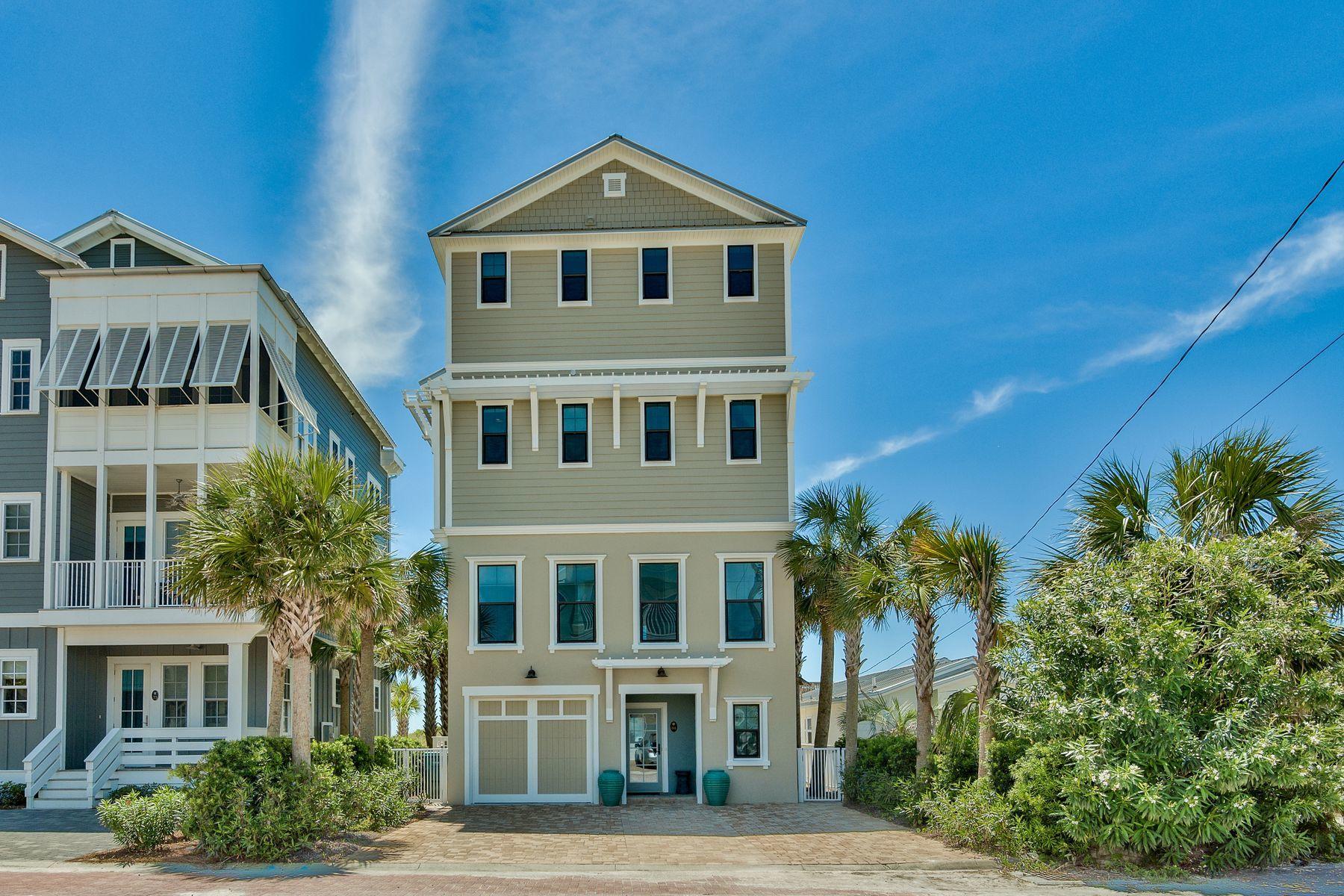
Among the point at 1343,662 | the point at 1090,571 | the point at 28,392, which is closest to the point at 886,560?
the point at 1090,571

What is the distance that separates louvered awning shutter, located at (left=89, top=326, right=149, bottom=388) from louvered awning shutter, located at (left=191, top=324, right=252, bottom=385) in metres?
1.35

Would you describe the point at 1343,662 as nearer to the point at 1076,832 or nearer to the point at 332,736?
the point at 1076,832

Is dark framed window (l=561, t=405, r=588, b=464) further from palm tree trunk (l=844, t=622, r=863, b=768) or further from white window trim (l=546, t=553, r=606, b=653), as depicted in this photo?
palm tree trunk (l=844, t=622, r=863, b=768)

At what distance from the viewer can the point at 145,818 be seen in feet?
56.9

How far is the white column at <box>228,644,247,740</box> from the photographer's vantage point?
23844mm

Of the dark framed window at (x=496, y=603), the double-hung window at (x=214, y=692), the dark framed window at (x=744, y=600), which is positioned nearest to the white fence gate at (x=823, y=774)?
the dark framed window at (x=744, y=600)

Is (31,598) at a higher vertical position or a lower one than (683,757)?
higher

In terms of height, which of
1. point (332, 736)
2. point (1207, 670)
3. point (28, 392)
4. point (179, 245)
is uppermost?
point (179, 245)

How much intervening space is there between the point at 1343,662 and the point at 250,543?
15926 millimetres

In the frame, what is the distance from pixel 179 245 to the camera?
26812mm

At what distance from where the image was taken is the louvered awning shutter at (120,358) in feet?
80.9

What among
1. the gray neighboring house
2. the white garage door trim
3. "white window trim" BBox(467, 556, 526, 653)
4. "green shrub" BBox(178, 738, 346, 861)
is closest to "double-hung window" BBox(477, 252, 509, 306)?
the gray neighboring house

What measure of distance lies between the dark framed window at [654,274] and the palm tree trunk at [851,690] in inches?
344

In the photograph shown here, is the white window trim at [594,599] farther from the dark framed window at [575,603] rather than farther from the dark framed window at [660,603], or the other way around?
the dark framed window at [660,603]
